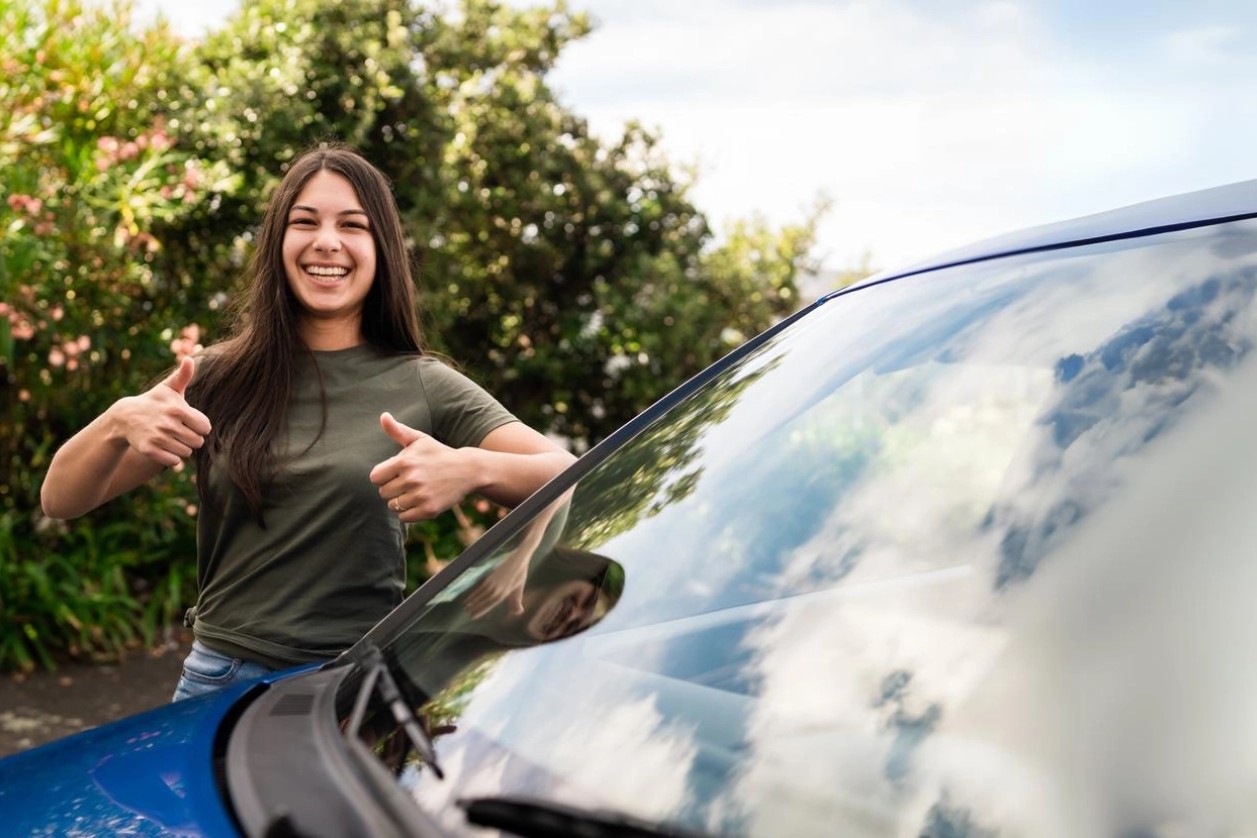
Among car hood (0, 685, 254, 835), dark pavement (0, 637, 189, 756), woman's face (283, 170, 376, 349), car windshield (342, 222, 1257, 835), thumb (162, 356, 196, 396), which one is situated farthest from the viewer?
dark pavement (0, 637, 189, 756)

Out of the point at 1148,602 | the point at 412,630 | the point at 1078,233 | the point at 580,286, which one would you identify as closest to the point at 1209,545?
the point at 1148,602

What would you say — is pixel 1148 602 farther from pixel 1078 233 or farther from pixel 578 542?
pixel 578 542

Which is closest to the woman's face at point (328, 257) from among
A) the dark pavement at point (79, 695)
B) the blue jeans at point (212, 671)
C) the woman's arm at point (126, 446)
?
the woman's arm at point (126, 446)

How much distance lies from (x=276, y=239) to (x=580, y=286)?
210 inches

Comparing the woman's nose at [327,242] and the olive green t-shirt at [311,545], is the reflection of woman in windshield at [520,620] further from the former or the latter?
the woman's nose at [327,242]

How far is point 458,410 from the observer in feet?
7.47

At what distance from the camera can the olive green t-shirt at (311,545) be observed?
6.89 feet

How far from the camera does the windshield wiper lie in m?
1.31

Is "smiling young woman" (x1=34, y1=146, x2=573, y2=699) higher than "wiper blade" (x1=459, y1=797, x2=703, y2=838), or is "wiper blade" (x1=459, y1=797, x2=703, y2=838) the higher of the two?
"smiling young woman" (x1=34, y1=146, x2=573, y2=699)

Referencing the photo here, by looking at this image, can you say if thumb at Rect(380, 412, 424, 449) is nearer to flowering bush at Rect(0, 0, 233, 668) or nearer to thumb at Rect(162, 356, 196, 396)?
thumb at Rect(162, 356, 196, 396)

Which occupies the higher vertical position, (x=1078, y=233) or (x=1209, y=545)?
(x=1078, y=233)

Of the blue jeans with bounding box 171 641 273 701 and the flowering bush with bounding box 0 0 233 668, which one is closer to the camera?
the blue jeans with bounding box 171 641 273 701

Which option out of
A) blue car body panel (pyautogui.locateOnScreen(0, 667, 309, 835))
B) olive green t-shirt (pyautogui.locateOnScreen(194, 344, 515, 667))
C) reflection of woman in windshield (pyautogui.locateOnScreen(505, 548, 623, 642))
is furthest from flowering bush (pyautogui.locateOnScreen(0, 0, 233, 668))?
reflection of woman in windshield (pyautogui.locateOnScreen(505, 548, 623, 642))

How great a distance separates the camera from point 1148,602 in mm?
1118
